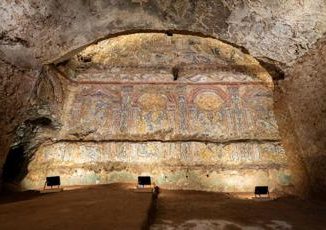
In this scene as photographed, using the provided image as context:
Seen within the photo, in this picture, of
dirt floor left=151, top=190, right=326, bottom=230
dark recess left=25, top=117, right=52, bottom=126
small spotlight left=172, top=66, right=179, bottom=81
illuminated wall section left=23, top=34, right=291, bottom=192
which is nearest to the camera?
dirt floor left=151, top=190, right=326, bottom=230

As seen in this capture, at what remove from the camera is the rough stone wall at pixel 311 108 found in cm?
347

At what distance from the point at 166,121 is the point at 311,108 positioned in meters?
3.84

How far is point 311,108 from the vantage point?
3.60 meters

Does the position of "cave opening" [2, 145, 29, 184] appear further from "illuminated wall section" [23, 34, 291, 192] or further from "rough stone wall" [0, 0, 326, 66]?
"rough stone wall" [0, 0, 326, 66]

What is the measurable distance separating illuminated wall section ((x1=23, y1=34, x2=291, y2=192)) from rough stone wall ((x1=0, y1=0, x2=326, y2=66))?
2878 millimetres

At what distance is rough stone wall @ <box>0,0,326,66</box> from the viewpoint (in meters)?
3.46

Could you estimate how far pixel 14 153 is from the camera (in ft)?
20.0

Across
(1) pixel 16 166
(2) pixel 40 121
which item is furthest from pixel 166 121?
(1) pixel 16 166

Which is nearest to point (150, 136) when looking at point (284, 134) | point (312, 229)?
point (284, 134)

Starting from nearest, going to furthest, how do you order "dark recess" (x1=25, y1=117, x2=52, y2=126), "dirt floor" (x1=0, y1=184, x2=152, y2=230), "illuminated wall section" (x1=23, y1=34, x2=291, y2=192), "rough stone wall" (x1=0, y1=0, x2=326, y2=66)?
"dirt floor" (x1=0, y1=184, x2=152, y2=230), "rough stone wall" (x1=0, y1=0, x2=326, y2=66), "dark recess" (x1=25, y1=117, x2=52, y2=126), "illuminated wall section" (x1=23, y1=34, x2=291, y2=192)

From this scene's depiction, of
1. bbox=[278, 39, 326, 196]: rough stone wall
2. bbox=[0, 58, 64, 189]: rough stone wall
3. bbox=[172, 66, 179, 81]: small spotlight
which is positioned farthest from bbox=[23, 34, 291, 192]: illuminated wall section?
bbox=[278, 39, 326, 196]: rough stone wall

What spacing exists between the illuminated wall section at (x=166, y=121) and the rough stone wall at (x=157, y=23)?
113 inches

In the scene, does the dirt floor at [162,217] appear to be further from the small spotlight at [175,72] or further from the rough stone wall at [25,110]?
the small spotlight at [175,72]

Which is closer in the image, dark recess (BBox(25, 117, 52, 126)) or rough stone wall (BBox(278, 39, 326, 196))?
rough stone wall (BBox(278, 39, 326, 196))
